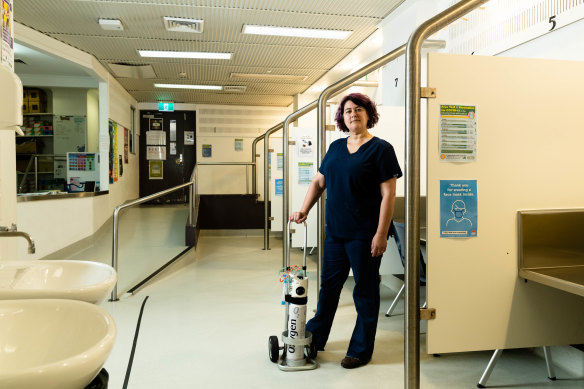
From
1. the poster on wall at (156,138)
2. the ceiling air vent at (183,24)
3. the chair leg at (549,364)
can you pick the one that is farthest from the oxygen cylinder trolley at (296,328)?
the poster on wall at (156,138)

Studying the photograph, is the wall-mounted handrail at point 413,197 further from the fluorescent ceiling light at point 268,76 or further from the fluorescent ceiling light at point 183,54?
the fluorescent ceiling light at point 268,76

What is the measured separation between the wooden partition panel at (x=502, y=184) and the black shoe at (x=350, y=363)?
0.63 m

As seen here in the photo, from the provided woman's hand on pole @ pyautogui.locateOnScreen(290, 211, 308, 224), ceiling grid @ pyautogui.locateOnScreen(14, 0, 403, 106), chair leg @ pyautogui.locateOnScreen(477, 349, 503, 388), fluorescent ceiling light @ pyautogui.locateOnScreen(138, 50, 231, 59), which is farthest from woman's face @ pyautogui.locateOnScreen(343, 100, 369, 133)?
fluorescent ceiling light @ pyautogui.locateOnScreen(138, 50, 231, 59)

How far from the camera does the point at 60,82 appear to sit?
775 centimetres

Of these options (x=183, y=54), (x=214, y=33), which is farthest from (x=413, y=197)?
(x=183, y=54)

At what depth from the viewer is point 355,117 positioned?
2.59 metres

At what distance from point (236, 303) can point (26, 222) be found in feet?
8.45

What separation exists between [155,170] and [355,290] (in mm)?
9186

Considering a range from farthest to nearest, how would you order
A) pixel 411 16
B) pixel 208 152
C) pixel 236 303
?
pixel 208 152 < pixel 411 16 < pixel 236 303

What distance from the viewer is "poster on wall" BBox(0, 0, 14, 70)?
2.26 m

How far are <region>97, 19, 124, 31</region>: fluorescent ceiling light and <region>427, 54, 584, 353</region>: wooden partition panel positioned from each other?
436 centimetres

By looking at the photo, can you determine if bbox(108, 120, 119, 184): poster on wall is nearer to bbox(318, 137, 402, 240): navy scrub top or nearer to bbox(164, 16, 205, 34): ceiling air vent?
bbox(164, 16, 205, 34): ceiling air vent

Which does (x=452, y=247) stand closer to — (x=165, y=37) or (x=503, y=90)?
(x=503, y=90)

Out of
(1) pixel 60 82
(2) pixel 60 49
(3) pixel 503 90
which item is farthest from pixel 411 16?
(1) pixel 60 82
